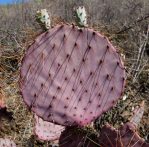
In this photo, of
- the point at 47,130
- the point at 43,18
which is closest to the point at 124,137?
the point at 43,18

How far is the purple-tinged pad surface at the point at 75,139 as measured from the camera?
3.00 metres

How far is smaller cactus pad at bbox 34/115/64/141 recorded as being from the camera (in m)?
3.77

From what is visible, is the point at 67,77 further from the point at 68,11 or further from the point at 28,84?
the point at 68,11

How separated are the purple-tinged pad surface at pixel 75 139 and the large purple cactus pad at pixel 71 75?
0.43ft

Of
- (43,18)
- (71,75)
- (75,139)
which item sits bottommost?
(75,139)

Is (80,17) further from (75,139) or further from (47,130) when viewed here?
(47,130)

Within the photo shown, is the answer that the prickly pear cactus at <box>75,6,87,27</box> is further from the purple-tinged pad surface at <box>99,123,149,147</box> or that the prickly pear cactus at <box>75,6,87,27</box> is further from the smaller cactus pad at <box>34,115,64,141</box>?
the smaller cactus pad at <box>34,115,64,141</box>

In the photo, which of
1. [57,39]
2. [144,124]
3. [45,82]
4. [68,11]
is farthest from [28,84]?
[68,11]

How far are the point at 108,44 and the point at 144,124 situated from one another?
2.49m

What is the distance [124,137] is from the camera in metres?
2.62

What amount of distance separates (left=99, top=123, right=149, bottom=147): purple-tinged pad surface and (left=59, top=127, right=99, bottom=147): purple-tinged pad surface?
26 cm

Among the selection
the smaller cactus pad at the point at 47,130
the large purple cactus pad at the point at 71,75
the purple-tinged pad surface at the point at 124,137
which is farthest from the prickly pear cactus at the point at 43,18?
the smaller cactus pad at the point at 47,130

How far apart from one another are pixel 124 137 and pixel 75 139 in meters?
0.49

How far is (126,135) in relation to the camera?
2625 millimetres
